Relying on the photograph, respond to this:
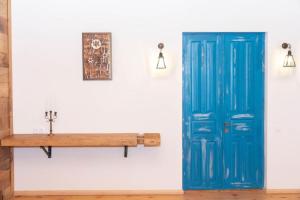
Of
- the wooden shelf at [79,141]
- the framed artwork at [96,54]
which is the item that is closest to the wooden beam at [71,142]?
the wooden shelf at [79,141]

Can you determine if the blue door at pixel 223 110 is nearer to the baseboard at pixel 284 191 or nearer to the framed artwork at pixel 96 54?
the baseboard at pixel 284 191

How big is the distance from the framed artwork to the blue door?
1055 millimetres

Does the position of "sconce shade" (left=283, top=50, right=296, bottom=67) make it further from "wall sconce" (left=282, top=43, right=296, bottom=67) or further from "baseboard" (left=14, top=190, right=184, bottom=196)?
"baseboard" (left=14, top=190, right=184, bottom=196)

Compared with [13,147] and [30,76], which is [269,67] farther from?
[13,147]

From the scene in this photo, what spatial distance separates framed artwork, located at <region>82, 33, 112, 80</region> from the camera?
444 cm

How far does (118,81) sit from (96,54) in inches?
18.5

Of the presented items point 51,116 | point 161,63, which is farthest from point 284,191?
point 51,116

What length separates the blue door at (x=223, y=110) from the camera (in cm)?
455

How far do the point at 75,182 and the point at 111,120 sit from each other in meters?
0.99

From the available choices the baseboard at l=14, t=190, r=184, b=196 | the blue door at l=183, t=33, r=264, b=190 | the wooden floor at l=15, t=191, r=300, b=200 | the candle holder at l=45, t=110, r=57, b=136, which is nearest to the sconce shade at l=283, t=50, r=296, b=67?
the blue door at l=183, t=33, r=264, b=190

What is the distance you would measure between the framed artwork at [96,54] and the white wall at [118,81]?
0.09 metres

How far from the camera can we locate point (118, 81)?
4496 mm

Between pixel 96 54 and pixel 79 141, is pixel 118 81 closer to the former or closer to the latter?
pixel 96 54

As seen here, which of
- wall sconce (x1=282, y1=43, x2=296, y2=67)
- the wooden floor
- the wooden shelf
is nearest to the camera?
the wooden shelf
